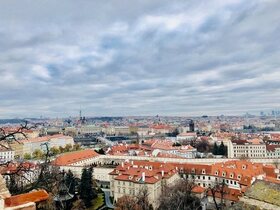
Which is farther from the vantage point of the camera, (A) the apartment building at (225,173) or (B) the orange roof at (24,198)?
(A) the apartment building at (225,173)

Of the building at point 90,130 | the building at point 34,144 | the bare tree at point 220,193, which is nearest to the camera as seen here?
the bare tree at point 220,193

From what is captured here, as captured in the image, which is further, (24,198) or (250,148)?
(250,148)

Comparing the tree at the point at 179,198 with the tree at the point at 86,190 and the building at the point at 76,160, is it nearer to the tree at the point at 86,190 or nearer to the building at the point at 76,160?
the tree at the point at 86,190

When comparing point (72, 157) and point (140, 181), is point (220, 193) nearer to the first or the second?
point (140, 181)

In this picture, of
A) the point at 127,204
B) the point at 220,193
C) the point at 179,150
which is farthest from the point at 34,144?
the point at 220,193

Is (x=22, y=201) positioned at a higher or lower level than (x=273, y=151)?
higher

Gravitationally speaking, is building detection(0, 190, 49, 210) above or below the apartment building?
above

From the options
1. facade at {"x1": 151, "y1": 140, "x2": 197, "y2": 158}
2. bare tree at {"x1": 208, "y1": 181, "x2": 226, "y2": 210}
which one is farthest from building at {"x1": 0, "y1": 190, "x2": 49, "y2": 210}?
facade at {"x1": 151, "y1": 140, "x2": 197, "y2": 158}

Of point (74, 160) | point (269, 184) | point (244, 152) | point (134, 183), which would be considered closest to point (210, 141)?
point (244, 152)

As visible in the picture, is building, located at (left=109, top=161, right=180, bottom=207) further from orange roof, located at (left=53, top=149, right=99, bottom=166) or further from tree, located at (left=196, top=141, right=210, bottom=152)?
tree, located at (left=196, top=141, right=210, bottom=152)

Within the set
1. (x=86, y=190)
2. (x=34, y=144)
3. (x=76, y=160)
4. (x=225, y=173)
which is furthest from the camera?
(x=34, y=144)

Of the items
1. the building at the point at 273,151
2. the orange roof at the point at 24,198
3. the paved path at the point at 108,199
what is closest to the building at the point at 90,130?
the building at the point at 273,151
